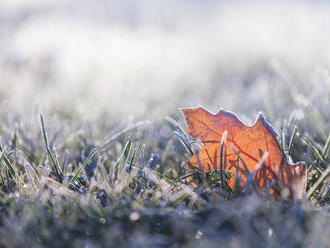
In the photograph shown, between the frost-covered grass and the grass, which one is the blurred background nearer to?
the frost-covered grass

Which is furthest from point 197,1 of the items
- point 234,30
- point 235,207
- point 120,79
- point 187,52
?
point 235,207

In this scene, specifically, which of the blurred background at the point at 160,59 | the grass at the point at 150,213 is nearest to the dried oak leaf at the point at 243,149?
the grass at the point at 150,213

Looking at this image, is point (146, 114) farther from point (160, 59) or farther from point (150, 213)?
point (160, 59)

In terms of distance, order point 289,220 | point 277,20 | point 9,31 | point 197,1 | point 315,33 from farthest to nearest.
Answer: point 197,1
point 277,20
point 315,33
point 9,31
point 289,220

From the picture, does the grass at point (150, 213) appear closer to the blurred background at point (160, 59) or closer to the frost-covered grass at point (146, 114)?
the frost-covered grass at point (146, 114)

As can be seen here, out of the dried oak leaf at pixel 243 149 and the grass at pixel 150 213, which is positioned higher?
the dried oak leaf at pixel 243 149

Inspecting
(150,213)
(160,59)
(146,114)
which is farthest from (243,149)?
(160,59)

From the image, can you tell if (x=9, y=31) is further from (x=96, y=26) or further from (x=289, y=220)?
(x=289, y=220)
